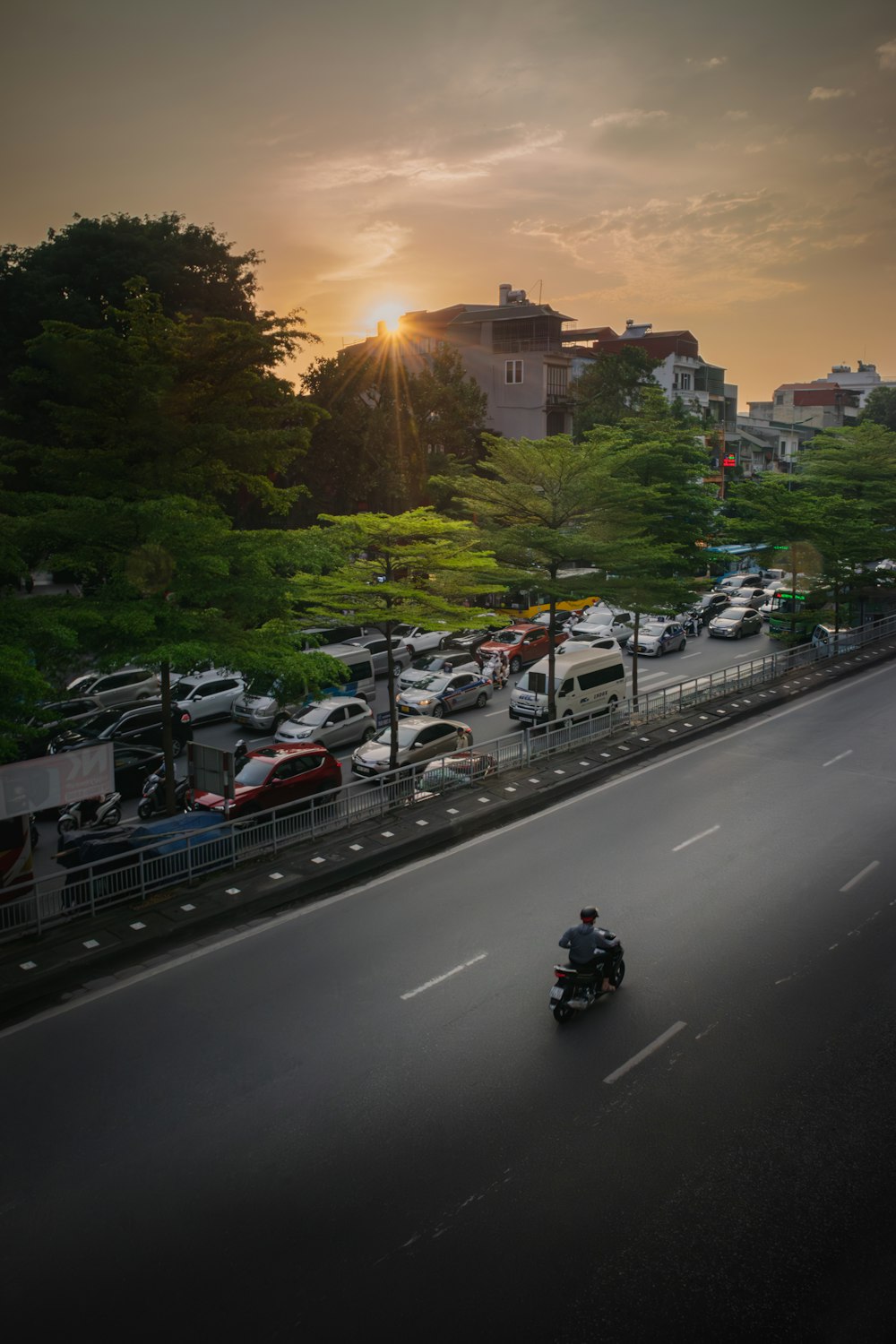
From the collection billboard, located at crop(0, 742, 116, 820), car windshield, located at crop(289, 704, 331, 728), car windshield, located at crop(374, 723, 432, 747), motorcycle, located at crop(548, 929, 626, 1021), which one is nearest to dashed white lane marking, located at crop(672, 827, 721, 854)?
motorcycle, located at crop(548, 929, 626, 1021)

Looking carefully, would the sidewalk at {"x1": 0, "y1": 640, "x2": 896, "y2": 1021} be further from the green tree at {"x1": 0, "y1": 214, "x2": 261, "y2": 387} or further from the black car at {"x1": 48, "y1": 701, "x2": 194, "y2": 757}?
the green tree at {"x1": 0, "y1": 214, "x2": 261, "y2": 387}

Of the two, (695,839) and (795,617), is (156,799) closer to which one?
(695,839)

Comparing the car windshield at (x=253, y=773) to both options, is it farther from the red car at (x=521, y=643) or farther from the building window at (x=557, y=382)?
the building window at (x=557, y=382)

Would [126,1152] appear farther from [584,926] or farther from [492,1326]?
[584,926]

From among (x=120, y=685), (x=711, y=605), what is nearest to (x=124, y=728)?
(x=120, y=685)

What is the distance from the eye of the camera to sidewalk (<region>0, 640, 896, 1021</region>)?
44.9ft

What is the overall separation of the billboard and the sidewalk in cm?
209

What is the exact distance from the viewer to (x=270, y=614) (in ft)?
64.7

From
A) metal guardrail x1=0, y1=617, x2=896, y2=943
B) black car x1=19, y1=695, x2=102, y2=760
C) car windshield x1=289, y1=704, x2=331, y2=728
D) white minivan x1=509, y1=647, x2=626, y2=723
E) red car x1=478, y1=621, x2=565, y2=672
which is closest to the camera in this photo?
black car x1=19, y1=695, x2=102, y2=760

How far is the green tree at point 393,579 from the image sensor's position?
2194 cm

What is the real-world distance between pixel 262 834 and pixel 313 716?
28.3 feet

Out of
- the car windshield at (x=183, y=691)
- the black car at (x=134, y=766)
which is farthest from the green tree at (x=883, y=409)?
the black car at (x=134, y=766)

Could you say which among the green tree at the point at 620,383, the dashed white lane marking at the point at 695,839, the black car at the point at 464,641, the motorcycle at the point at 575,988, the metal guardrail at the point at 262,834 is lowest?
the dashed white lane marking at the point at 695,839

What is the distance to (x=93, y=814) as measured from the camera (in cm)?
2034
